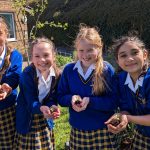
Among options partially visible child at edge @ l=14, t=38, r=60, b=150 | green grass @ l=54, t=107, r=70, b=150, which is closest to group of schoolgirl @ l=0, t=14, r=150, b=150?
partially visible child at edge @ l=14, t=38, r=60, b=150

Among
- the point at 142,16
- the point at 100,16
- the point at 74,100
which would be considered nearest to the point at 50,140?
the point at 74,100

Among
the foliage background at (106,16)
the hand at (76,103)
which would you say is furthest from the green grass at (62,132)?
the foliage background at (106,16)

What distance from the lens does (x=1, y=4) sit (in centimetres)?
1689

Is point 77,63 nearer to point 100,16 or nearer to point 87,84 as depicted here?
point 87,84

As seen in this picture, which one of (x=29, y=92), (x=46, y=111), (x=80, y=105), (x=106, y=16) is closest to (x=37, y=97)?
(x=29, y=92)

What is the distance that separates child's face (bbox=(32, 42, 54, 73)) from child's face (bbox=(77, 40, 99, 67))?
1.11ft

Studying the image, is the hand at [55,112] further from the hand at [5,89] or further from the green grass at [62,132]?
the green grass at [62,132]

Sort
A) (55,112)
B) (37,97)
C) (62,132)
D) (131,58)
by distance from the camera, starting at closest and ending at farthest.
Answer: (131,58) < (55,112) < (37,97) < (62,132)

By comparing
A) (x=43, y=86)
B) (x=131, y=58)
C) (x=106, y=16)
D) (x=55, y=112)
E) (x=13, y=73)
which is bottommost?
(x=55, y=112)

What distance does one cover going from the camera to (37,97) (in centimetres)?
330

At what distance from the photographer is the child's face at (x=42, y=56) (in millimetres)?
3262

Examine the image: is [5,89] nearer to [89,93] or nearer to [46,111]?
[46,111]

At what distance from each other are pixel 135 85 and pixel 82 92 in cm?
50

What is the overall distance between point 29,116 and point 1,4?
14476mm
